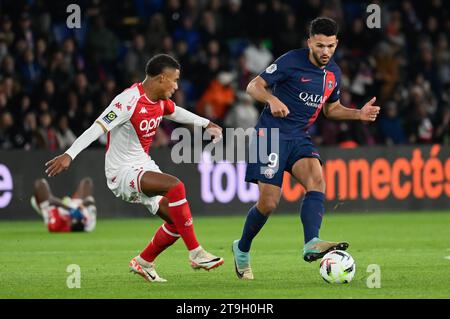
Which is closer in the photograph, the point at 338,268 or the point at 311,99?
the point at 338,268

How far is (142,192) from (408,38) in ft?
44.7

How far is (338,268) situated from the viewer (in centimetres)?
852

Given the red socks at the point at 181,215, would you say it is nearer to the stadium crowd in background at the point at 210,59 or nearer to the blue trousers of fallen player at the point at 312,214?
the blue trousers of fallen player at the point at 312,214

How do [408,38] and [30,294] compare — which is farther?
[408,38]

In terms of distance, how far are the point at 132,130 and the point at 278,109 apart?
128cm

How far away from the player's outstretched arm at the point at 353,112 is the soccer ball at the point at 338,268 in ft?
4.47

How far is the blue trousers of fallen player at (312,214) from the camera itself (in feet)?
29.3

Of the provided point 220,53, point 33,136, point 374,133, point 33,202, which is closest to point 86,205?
point 33,202

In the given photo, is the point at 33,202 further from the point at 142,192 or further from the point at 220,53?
the point at 142,192

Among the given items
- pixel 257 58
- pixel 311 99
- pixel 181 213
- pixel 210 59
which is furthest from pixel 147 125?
pixel 257 58

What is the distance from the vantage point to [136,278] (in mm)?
9367

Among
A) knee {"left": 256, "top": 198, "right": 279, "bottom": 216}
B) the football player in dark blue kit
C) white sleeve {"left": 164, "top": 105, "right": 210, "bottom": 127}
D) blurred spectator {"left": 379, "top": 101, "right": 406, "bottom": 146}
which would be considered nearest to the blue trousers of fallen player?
the football player in dark blue kit

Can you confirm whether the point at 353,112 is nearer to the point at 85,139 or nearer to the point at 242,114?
the point at 85,139

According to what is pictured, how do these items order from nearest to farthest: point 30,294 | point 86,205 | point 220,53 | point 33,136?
point 30,294 < point 86,205 < point 33,136 < point 220,53
